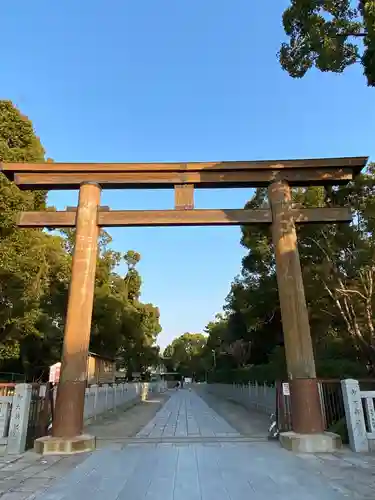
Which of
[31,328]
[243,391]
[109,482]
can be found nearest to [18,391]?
[109,482]

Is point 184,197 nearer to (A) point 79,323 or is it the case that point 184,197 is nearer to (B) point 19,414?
(A) point 79,323

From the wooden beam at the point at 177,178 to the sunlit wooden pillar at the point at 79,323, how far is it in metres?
0.32

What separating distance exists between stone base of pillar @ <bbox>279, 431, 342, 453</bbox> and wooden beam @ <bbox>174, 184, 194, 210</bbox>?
5.10 m

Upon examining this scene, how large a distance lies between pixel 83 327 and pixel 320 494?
203 inches

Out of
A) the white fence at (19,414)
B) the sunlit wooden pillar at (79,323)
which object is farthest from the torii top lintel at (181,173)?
the white fence at (19,414)

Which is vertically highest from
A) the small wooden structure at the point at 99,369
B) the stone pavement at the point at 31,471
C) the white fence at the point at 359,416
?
the small wooden structure at the point at 99,369

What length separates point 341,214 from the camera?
8.84 metres

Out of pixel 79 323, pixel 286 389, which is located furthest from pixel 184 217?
pixel 286 389

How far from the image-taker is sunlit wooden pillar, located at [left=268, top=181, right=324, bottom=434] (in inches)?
291

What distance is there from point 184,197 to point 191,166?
2.37ft

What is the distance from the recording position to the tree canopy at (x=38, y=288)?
11781mm

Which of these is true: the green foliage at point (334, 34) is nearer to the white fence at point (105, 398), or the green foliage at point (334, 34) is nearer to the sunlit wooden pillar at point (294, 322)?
the sunlit wooden pillar at point (294, 322)

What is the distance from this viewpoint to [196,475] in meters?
5.30

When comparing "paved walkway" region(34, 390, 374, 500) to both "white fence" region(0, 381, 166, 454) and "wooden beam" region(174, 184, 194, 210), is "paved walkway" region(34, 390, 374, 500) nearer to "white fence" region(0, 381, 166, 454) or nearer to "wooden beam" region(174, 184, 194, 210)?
"white fence" region(0, 381, 166, 454)
